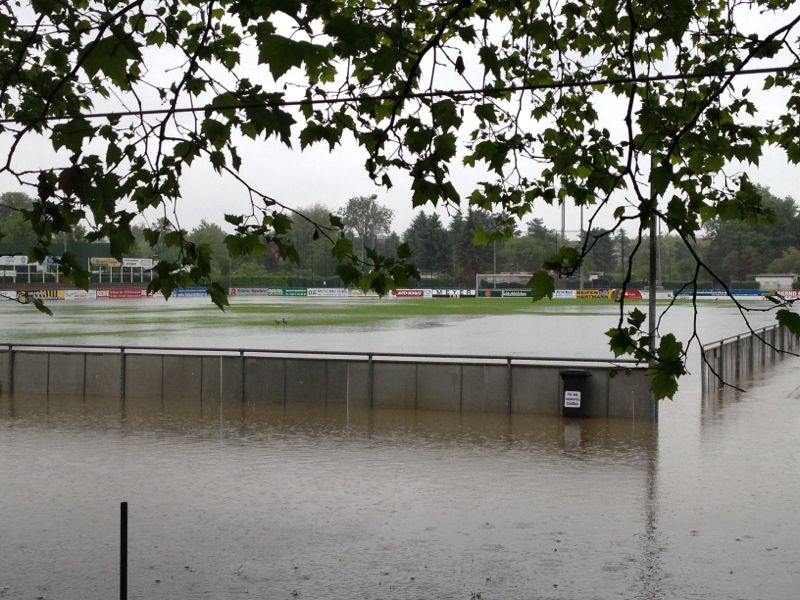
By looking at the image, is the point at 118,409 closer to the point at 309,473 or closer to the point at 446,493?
the point at 309,473

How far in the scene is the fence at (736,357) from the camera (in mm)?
21938

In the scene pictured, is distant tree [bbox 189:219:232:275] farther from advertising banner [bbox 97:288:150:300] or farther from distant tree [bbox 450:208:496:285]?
distant tree [bbox 450:208:496:285]

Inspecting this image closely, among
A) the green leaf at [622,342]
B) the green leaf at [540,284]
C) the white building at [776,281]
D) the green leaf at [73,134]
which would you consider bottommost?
the white building at [776,281]

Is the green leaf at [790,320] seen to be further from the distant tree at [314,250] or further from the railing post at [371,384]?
the distant tree at [314,250]

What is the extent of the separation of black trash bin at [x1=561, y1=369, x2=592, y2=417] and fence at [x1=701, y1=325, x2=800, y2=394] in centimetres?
261

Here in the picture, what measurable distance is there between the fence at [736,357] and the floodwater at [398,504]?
146 inches

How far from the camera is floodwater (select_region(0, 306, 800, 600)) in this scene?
26.8 feet

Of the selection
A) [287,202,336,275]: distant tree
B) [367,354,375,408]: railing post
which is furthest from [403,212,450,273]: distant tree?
[367,354,375,408]: railing post

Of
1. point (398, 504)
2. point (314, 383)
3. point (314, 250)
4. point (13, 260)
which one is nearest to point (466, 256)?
point (314, 250)

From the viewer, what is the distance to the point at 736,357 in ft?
81.1

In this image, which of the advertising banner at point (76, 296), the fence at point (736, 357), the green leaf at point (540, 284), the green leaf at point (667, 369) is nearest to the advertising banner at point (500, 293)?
the advertising banner at point (76, 296)

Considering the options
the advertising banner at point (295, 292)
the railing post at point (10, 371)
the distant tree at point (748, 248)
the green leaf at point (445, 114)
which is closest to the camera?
the green leaf at point (445, 114)

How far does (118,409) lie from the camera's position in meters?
18.8

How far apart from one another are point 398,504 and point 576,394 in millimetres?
7649
